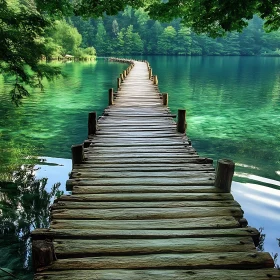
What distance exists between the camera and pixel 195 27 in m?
13.0

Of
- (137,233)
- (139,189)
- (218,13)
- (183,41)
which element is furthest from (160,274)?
(183,41)

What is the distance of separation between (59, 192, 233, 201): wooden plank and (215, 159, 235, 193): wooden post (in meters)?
0.16

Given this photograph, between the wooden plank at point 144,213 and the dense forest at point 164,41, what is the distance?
107 m

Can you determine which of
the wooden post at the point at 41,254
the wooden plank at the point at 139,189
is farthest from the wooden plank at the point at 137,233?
the wooden plank at the point at 139,189

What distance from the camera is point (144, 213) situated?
4.59 metres

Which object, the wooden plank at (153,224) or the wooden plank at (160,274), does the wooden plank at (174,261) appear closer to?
the wooden plank at (160,274)

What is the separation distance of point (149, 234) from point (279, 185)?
8.35 metres

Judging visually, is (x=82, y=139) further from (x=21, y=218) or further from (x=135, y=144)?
(x=21, y=218)

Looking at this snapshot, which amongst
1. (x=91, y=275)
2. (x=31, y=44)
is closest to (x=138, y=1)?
(x=31, y=44)

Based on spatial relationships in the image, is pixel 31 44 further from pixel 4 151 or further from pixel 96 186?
pixel 96 186

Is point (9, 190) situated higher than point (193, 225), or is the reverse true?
point (9, 190)

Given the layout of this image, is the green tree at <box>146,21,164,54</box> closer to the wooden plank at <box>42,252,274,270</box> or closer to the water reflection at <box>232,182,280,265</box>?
the water reflection at <box>232,182,280,265</box>

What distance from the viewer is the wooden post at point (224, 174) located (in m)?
5.22

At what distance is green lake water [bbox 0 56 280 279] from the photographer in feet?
25.1
